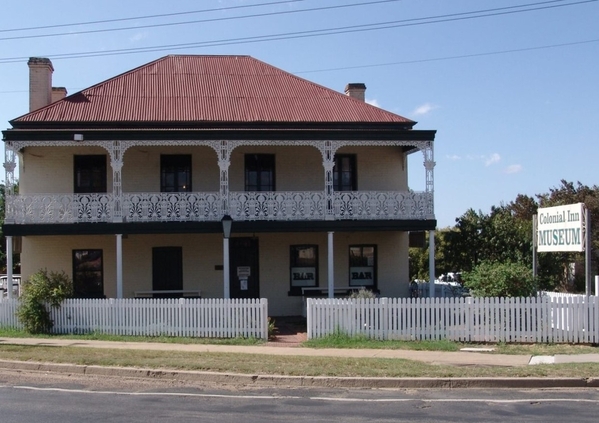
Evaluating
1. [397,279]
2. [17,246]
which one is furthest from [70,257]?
[397,279]

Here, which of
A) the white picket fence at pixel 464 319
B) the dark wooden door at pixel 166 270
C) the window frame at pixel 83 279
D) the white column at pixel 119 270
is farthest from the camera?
the dark wooden door at pixel 166 270

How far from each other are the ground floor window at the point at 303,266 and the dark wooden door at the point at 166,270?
370 cm

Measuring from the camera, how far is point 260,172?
24.1 m

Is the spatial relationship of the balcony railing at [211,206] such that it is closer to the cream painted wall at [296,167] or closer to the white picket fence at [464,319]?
the cream painted wall at [296,167]

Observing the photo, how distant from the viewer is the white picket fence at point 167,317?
18.1 m

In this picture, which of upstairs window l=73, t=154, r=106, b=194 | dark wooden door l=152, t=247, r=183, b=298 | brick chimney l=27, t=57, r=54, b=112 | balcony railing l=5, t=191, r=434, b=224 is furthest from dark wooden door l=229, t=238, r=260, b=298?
brick chimney l=27, t=57, r=54, b=112

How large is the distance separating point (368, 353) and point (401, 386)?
3455mm

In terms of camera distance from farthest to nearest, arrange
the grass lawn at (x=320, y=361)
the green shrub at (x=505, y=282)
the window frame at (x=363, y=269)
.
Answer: the window frame at (x=363, y=269) → the green shrub at (x=505, y=282) → the grass lawn at (x=320, y=361)

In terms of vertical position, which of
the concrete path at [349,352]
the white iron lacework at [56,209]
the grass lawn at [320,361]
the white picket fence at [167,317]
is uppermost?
the white iron lacework at [56,209]

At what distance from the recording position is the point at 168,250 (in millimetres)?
23797

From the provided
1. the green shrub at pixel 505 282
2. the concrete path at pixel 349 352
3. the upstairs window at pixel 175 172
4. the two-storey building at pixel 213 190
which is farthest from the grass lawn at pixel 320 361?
the upstairs window at pixel 175 172

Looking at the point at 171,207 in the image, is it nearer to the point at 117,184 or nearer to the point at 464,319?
the point at 117,184

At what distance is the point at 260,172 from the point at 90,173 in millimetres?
5547

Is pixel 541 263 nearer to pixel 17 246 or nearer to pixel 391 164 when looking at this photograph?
pixel 391 164
